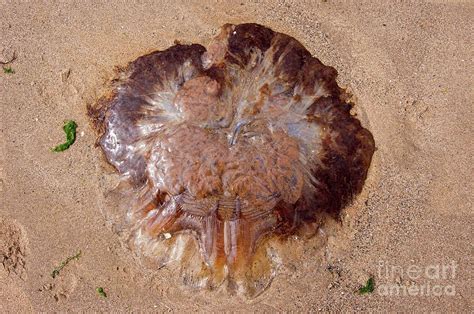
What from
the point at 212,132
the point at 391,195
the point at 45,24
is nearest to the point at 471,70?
the point at 391,195

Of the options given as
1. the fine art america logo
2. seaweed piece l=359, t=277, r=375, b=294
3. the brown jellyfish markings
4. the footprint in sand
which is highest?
the brown jellyfish markings

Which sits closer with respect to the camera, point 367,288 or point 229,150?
point 229,150

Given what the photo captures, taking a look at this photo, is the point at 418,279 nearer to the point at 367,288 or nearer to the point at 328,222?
the point at 367,288

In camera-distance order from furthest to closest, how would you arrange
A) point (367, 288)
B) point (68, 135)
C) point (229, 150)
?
point (68, 135) → point (367, 288) → point (229, 150)

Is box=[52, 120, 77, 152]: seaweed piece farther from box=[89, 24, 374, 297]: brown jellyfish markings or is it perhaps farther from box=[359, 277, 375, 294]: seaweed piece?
box=[359, 277, 375, 294]: seaweed piece

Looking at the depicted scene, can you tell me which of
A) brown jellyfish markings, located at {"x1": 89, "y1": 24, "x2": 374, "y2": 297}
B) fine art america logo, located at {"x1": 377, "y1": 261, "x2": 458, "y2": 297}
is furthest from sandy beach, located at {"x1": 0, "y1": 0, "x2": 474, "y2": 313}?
brown jellyfish markings, located at {"x1": 89, "y1": 24, "x2": 374, "y2": 297}

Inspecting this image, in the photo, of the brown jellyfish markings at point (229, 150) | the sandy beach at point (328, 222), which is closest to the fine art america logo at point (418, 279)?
the sandy beach at point (328, 222)

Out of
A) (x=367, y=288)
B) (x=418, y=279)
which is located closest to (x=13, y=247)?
(x=367, y=288)
